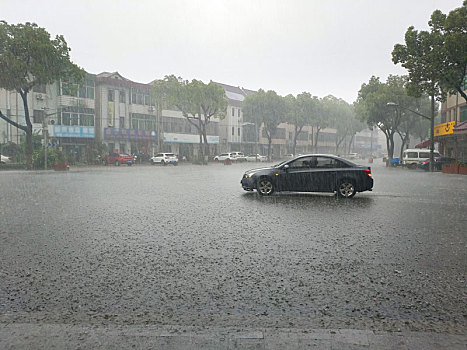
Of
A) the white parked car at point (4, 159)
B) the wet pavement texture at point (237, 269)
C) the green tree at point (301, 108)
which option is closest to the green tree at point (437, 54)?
the wet pavement texture at point (237, 269)

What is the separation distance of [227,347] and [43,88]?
168 feet

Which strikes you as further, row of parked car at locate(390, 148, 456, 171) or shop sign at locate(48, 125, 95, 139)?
shop sign at locate(48, 125, 95, 139)

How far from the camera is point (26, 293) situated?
4.59 meters

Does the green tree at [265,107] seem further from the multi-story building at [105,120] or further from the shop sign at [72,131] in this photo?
the shop sign at [72,131]

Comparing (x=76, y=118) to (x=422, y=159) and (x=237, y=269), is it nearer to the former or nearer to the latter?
(x=422, y=159)

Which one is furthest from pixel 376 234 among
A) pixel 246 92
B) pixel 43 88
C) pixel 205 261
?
pixel 246 92

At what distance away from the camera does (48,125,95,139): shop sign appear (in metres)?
49.3

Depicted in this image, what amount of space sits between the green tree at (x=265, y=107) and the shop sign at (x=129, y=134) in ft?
58.0

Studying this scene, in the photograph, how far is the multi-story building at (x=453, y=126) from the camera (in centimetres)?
4006

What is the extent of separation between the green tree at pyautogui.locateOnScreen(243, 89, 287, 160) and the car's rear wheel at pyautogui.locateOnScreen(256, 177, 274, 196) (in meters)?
56.8

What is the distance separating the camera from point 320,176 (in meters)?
14.5

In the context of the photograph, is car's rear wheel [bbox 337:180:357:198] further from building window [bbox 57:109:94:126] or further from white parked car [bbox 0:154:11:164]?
building window [bbox 57:109:94:126]

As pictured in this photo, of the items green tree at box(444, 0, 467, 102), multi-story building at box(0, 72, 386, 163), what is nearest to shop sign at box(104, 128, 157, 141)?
multi-story building at box(0, 72, 386, 163)

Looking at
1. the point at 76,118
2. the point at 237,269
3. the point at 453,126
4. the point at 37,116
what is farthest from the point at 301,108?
the point at 237,269
